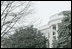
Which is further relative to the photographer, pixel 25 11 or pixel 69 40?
pixel 69 40

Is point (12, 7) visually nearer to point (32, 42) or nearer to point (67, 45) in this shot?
point (67, 45)

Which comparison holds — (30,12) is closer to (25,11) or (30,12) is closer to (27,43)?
(25,11)

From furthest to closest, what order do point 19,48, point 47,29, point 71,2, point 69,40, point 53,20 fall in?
point 47,29 < point 53,20 < point 19,48 < point 69,40 < point 71,2

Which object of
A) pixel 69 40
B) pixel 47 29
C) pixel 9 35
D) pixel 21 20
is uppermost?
pixel 21 20

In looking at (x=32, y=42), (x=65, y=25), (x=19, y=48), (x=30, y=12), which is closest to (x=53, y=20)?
A: (x=32, y=42)

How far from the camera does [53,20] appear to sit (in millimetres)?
35500

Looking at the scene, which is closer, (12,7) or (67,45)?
(12,7)

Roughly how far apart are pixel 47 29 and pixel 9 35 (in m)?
26.3

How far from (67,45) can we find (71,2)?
6.15 m

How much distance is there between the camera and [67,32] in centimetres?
2409

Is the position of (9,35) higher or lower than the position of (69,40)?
higher

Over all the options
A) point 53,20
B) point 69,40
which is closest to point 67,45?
point 69,40

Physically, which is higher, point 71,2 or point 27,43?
point 71,2

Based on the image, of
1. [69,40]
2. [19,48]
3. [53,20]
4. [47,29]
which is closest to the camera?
[69,40]
